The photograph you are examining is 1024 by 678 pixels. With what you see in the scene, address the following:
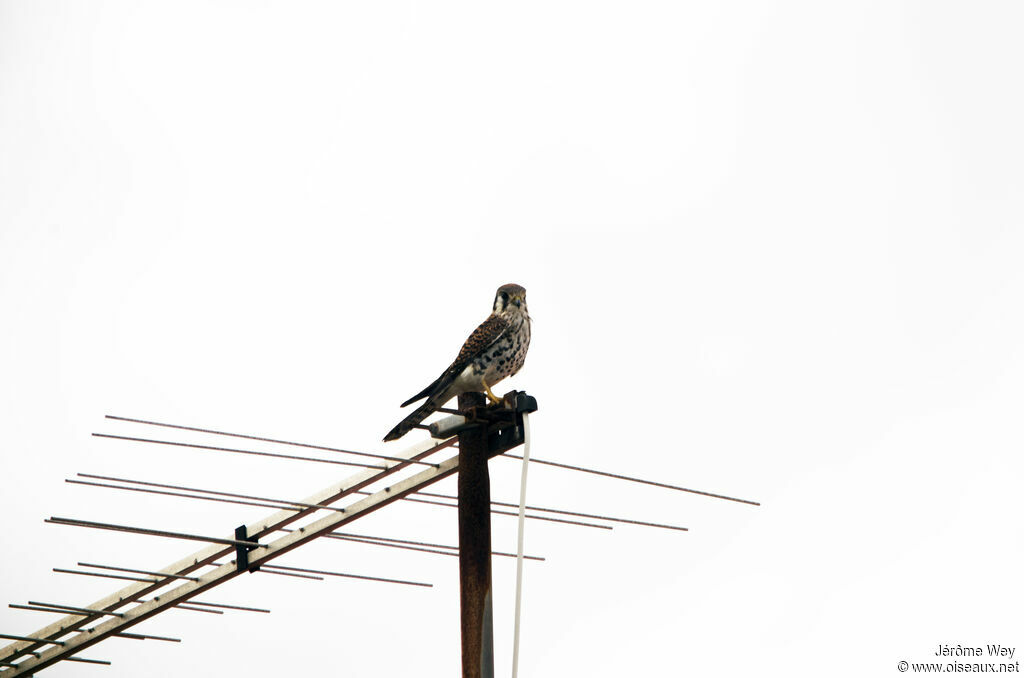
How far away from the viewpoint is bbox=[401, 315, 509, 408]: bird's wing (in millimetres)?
9062

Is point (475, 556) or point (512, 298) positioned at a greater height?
point (512, 298)

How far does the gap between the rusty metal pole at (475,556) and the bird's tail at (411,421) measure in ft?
3.82

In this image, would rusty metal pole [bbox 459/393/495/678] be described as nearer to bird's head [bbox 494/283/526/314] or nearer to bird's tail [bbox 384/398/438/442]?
bird's tail [bbox 384/398/438/442]

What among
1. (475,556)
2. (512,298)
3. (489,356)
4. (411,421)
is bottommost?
(475,556)

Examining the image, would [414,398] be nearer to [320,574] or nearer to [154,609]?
[320,574]

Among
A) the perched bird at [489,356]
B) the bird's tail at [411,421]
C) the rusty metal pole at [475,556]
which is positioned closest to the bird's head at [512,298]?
the perched bird at [489,356]

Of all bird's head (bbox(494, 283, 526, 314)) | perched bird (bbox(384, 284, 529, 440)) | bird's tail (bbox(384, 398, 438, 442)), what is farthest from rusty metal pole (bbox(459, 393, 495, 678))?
bird's head (bbox(494, 283, 526, 314))

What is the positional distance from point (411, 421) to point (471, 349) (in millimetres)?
904

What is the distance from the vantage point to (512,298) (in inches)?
383

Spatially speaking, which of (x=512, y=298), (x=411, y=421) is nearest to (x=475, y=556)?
(x=411, y=421)

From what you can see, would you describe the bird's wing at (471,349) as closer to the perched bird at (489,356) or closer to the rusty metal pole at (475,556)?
the perched bird at (489,356)

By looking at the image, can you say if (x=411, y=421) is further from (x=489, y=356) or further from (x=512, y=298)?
(x=512, y=298)

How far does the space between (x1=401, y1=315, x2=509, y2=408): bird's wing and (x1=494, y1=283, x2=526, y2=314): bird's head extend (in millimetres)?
146

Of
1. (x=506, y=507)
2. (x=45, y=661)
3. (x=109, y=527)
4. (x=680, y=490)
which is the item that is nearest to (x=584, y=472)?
(x=680, y=490)
